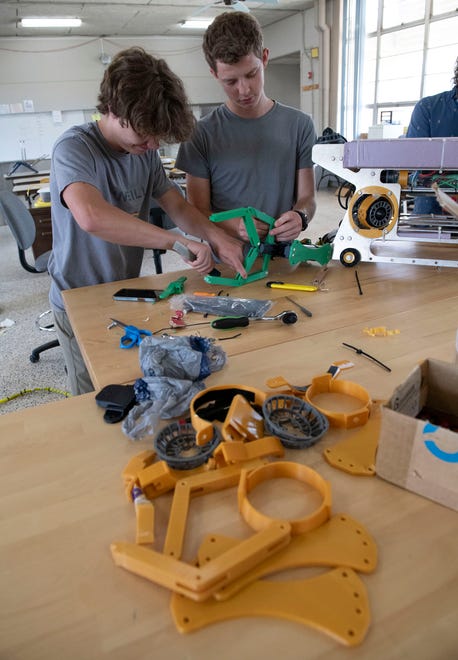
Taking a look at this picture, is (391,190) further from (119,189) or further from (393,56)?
(393,56)

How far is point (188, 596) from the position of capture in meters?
0.54

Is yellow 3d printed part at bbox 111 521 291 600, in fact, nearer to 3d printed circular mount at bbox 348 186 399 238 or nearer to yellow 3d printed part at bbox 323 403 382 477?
yellow 3d printed part at bbox 323 403 382 477

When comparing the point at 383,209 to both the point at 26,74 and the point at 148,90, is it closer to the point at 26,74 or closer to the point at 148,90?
the point at 148,90

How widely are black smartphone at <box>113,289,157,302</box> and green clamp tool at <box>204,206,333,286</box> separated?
0.21 metres

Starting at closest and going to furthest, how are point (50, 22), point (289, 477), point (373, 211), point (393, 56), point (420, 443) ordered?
point (420, 443)
point (289, 477)
point (373, 211)
point (393, 56)
point (50, 22)

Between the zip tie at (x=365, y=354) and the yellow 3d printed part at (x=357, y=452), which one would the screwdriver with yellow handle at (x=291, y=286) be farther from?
the yellow 3d printed part at (x=357, y=452)

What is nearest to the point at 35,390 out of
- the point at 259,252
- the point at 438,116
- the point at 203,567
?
the point at 259,252

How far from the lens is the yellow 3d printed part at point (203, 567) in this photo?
0.53m

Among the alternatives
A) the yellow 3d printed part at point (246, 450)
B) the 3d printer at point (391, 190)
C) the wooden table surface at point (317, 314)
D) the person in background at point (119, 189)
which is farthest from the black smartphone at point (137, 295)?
the yellow 3d printed part at point (246, 450)

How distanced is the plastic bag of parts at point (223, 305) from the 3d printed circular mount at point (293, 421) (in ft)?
1.52

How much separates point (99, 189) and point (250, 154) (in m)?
0.67

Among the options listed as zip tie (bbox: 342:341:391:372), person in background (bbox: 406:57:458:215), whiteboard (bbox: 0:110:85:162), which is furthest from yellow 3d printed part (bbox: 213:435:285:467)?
whiteboard (bbox: 0:110:85:162)

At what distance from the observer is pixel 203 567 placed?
0.54m

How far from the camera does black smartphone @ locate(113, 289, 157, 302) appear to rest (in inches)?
56.6
